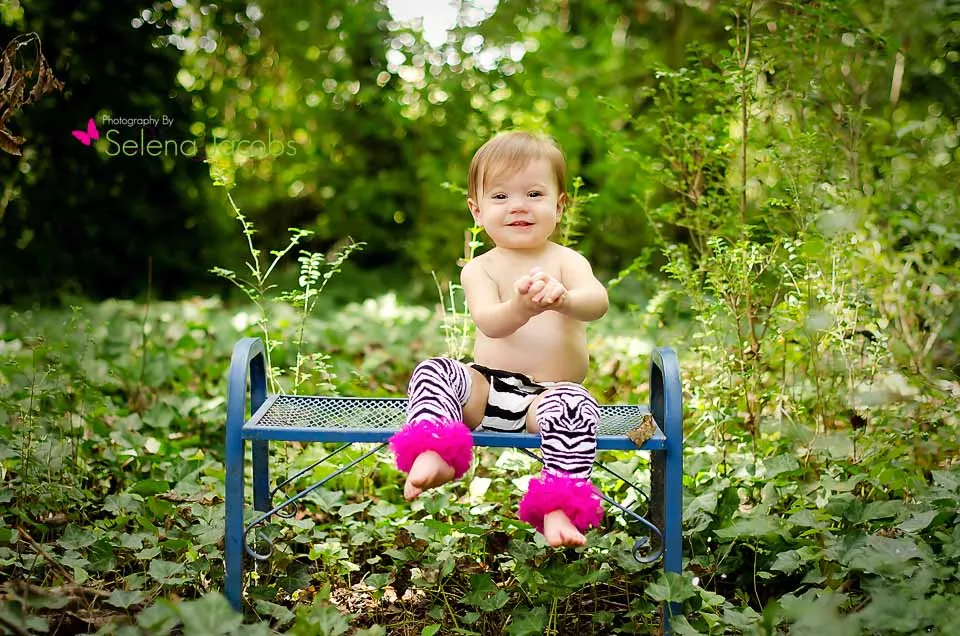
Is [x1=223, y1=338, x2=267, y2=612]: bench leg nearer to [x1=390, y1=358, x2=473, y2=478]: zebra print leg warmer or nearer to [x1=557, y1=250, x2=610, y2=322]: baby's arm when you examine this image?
[x1=390, y1=358, x2=473, y2=478]: zebra print leg warmer

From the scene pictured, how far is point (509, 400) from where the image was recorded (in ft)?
7.83

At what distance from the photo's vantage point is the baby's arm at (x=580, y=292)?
2357 mm

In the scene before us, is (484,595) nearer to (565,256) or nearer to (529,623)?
(529,623)

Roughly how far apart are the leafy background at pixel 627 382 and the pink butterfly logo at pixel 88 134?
10 centimetres

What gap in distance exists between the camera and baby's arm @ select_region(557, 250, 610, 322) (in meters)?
2.36

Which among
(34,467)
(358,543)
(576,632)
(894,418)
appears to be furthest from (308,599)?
(894,418)

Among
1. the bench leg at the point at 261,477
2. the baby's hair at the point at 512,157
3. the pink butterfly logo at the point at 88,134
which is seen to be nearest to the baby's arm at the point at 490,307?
the baby's hair at the point at 512,157

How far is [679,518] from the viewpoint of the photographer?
2199 mm

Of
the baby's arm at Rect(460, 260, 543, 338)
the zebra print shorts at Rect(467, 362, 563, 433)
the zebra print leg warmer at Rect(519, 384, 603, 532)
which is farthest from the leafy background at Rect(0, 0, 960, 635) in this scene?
the baby's arm at Rect(460, 260, 543, 338)

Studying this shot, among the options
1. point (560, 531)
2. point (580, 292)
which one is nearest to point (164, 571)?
point (560, 531)

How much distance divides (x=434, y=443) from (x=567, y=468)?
30cm

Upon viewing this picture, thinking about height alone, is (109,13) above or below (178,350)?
above

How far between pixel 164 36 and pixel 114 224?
114cm

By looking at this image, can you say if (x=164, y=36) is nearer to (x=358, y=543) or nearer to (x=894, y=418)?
(x=358, y=543)
